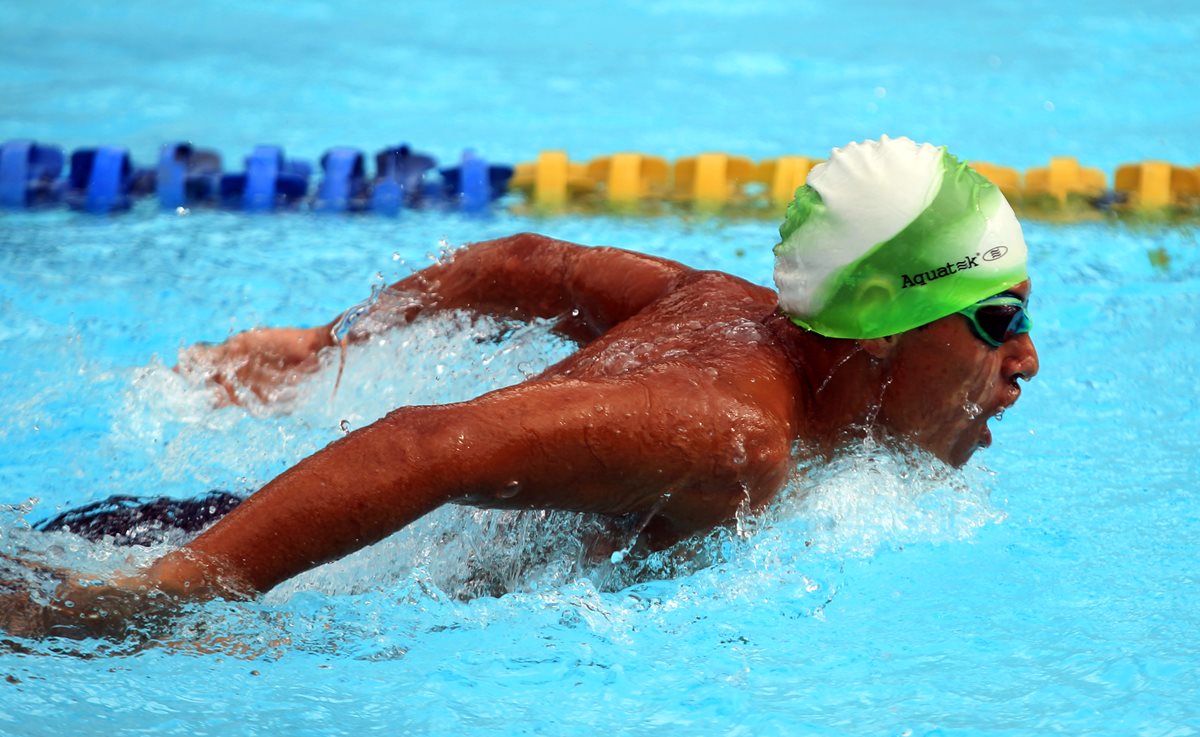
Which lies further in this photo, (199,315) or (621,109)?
(621,109)

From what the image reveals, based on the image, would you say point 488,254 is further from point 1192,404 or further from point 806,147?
point 806,147

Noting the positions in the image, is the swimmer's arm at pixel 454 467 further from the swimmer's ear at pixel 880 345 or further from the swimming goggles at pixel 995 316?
the swimming goggles at pixel 995 316

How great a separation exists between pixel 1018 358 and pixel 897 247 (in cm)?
32

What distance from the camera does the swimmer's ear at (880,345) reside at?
2270mm

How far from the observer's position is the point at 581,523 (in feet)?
8.09

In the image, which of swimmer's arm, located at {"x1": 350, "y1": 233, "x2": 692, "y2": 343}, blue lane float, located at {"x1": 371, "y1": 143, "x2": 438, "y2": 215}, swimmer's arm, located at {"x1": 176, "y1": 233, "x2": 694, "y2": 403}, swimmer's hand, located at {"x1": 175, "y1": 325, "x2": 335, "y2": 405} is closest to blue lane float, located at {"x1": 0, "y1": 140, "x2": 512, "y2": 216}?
blue lane float, located at {"x1": 371, "y1": 143, "x2": 438, "y2": 215}

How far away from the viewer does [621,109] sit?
7059 mm

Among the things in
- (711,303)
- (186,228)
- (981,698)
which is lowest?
(981,698)

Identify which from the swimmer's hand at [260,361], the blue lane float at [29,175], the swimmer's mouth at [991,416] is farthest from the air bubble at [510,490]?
the blue lane float at [29,175]

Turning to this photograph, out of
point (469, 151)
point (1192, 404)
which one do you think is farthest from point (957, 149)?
point (1192, 404)

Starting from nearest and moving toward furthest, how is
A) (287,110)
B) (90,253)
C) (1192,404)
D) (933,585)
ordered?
(933,585) → (1192,404) → (90,253) → (287,110)

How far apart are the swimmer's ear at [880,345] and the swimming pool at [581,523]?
214 mm

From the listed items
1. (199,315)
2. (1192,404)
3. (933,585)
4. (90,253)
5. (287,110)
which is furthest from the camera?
(287,110)

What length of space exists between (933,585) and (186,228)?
11.3 feet
